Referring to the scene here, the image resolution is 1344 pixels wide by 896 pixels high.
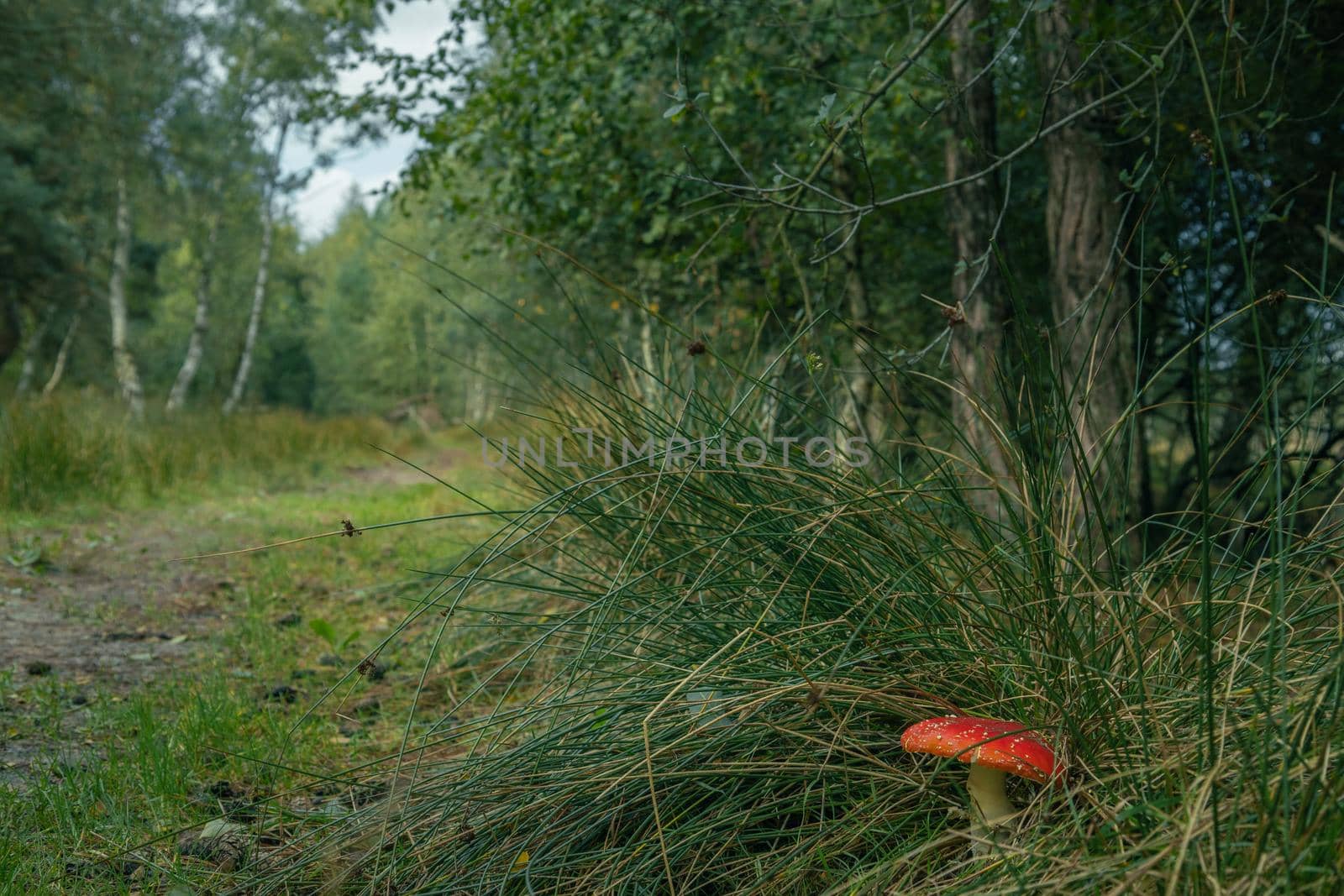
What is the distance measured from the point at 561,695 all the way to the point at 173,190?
2239cm

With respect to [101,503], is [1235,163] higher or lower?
higher

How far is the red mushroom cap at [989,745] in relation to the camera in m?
1.17

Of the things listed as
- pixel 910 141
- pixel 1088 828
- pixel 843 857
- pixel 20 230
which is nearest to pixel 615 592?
pixel 843 857

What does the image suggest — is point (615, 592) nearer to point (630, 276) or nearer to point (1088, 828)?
point (1088, 828)

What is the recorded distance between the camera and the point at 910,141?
567 centimetres

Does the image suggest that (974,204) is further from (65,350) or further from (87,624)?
(65,350)

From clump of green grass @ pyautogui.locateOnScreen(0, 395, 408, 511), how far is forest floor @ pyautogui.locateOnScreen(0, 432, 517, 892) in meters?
0.35

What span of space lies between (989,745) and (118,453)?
7192mm

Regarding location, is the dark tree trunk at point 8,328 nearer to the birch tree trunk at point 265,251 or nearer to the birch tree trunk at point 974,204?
the birch tree trunk at point 265,251

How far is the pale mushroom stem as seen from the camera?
125cm

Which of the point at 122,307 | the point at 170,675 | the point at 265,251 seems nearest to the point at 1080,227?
the point at 170,675

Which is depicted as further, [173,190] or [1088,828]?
[173,190]

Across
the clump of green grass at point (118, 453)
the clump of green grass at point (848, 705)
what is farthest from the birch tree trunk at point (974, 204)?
the clump of green grass at point (118, 453)

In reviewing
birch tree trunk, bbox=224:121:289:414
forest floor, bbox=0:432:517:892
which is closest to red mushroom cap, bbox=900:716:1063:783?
forest floor, bbox=0:432:517:892
